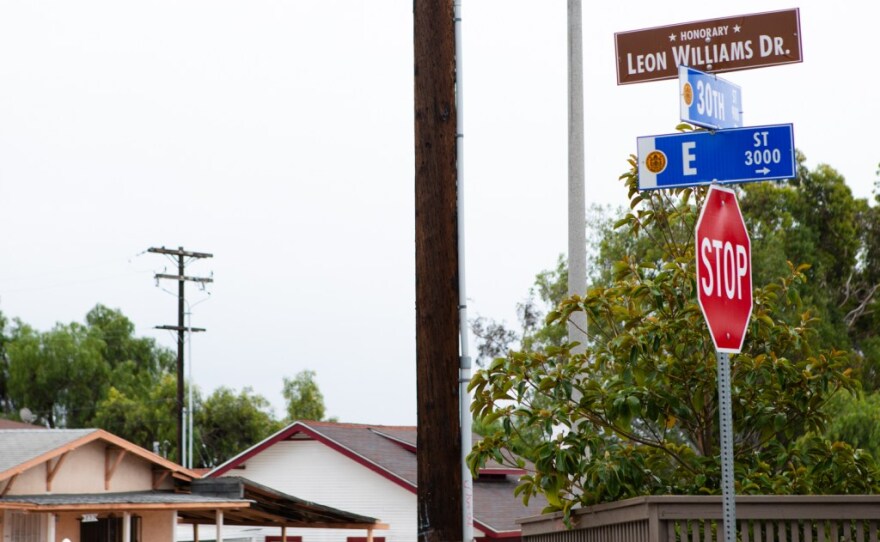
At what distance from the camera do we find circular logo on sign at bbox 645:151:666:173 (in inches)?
284

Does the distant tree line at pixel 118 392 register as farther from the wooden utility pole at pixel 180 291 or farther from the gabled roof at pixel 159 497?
the gabled roof at pixel 159 497

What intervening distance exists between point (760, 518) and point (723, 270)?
6.82 ft

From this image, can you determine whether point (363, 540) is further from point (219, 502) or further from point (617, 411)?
point (617, 411)

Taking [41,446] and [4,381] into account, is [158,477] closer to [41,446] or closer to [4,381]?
[41,446]

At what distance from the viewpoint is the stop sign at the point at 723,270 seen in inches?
242

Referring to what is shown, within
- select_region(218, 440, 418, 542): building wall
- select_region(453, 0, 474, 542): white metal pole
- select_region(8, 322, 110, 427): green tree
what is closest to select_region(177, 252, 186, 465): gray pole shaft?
select_region(218, 440, 418, 542): building wall

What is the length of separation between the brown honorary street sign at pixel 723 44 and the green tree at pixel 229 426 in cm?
6512

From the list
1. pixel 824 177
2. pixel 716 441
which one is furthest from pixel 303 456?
pixel 716 441

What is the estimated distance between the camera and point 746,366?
937cm

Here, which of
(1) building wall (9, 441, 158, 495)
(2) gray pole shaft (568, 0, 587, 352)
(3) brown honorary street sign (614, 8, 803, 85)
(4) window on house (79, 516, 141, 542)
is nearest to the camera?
(3) brown honorary street sign (614, 8, 803, 85)

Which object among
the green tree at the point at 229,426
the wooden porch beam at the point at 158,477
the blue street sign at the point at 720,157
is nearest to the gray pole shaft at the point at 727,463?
the blue street sign at the point at 720,157

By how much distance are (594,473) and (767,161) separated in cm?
283

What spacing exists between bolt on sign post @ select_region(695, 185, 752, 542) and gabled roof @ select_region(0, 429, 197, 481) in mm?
21467

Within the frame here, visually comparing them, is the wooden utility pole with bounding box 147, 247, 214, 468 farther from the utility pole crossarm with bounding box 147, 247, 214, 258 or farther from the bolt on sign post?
the bolt on sign post
